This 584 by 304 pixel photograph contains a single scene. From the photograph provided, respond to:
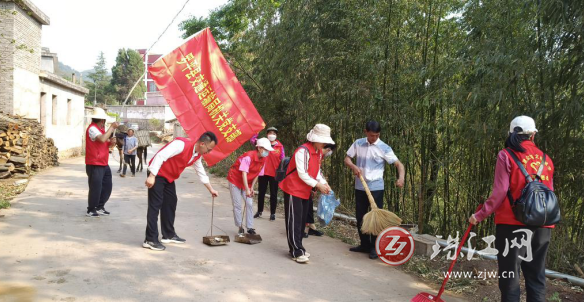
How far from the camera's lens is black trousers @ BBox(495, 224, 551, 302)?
10.8 feet

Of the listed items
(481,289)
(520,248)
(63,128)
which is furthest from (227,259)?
(63,128)

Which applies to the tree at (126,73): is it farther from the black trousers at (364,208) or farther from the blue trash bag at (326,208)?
the black trousers at (364,208)

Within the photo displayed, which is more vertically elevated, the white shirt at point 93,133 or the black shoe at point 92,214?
the white shirt at point 93,133

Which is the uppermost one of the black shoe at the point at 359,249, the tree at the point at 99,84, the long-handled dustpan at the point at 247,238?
the tree at the point at 99,84

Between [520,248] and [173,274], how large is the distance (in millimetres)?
2990

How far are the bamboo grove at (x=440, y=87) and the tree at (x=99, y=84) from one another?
51971mm

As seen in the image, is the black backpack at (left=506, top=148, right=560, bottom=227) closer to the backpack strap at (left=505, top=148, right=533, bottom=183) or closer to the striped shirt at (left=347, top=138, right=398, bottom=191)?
the backpack strap at (left=505, top=148, right=533, bottom=183)

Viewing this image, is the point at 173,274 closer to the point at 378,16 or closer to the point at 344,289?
the point at 344,289

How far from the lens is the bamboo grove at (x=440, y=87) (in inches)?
165

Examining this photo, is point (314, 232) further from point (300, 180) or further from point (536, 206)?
point (536, 206)

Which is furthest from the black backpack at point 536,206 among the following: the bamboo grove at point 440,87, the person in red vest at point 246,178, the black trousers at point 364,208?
the person in red vest at point 246,178

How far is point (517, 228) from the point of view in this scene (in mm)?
3318

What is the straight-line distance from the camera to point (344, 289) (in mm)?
4250

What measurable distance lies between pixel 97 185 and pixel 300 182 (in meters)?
3.40
